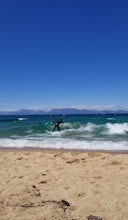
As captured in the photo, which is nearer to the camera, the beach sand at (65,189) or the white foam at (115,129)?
the beach sand at (65,189)

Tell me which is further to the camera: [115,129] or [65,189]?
[115,129]

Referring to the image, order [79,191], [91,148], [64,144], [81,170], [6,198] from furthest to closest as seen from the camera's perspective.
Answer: [64,144], [91,148], [81,170], [79,191], [6,198]

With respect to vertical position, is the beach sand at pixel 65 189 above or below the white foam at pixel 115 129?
below

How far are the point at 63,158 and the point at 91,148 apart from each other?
4.01 meters

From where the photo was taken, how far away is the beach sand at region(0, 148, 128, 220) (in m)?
4.60

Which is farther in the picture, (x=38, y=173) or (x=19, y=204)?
(x=38, y=173)

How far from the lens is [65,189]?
586cm

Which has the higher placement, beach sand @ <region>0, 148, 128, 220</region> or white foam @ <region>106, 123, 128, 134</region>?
white foam @ <region>106, 123, 128, 134</region>

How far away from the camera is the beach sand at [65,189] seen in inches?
181

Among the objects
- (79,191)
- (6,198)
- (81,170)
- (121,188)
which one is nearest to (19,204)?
(6,198)

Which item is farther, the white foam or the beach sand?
the white foam

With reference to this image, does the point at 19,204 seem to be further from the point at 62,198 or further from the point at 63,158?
the point at 63,158

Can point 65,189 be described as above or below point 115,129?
below

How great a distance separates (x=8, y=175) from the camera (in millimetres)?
7285
